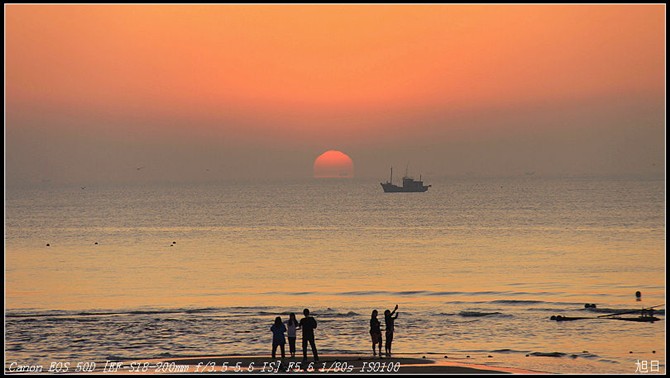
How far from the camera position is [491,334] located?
4209cm

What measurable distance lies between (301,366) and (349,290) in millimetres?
33819

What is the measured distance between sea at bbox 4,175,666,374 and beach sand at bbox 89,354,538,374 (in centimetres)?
215

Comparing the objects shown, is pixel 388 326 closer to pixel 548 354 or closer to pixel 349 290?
pixel 548 354

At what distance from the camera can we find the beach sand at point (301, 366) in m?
30.4

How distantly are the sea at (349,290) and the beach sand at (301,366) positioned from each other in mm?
2154

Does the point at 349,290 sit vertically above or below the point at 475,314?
above

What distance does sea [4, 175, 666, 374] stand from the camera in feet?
127

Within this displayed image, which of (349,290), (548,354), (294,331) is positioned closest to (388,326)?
(294,331)

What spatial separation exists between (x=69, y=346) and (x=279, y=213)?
154727 millimetres

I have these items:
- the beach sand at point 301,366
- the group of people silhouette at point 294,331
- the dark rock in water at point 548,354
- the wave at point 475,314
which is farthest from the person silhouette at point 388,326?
the wave at point 475,314

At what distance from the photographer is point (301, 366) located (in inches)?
1211

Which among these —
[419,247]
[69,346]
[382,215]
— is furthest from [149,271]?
[382,215]

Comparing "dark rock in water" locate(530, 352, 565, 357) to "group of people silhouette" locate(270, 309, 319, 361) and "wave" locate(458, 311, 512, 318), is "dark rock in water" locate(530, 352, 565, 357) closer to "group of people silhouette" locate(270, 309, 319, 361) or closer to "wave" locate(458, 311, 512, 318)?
"group of people silhouette" locate(270, 309, 319, 361)

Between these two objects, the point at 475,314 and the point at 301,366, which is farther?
the point at 475,314
